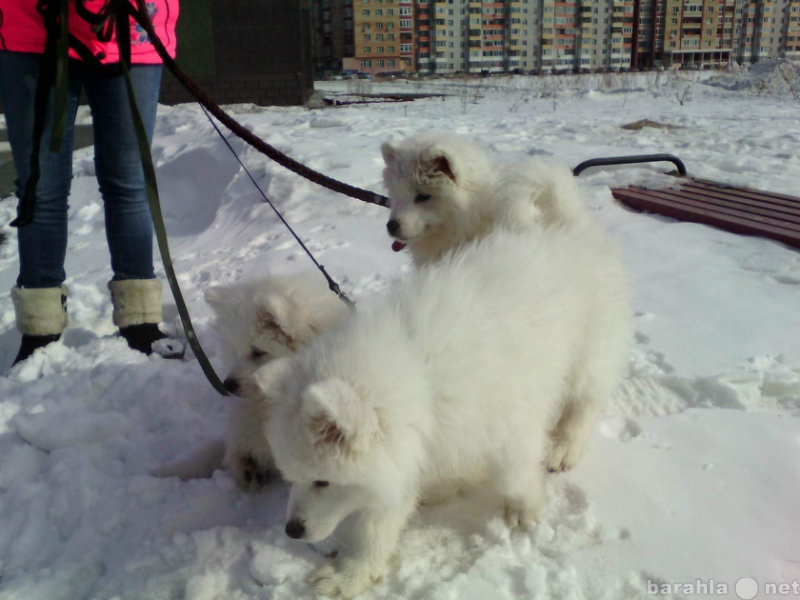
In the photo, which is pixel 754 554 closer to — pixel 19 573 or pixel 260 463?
pixel 260 463

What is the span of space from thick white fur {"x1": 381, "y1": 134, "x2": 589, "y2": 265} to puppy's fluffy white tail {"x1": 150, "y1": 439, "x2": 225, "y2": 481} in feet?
3.53

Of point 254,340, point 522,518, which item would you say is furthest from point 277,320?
point 522,518

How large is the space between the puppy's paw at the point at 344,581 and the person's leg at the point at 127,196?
1.39m

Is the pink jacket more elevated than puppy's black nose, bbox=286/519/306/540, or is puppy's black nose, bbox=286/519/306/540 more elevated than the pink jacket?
the pink jacket

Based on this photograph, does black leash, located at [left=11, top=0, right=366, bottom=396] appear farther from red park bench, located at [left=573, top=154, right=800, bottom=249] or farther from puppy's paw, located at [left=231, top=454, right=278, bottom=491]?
red park bench, located at [left=573, top=154, right=800, bottom=249]

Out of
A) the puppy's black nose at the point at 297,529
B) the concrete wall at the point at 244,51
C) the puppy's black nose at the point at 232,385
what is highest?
the concrete wall at the point at 244,51

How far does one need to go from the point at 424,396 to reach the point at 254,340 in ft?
2.46

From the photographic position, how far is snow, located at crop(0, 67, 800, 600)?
1461 mm

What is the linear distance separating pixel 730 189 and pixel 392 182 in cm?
313

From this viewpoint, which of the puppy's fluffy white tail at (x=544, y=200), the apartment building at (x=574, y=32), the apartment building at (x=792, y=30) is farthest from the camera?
the apartment building at (x=792, y=30)

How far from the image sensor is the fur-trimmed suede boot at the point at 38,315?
2479 mm

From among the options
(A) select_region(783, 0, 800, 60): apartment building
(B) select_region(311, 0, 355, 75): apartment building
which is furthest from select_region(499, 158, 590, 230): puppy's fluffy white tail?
(A) select_region(783, 0, 800, 60): apartment building

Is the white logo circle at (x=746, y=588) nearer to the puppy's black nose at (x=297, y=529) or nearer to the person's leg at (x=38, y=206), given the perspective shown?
the puppy's black nose at (x=297, y=529)

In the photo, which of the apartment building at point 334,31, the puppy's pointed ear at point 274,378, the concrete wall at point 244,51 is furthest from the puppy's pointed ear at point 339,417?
the apartment building at point 334,31
